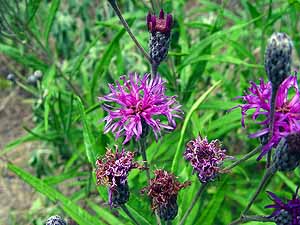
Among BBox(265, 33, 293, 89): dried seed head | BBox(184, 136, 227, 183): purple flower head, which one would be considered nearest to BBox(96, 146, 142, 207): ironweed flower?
BBox(184, 136, 227, 183): purple flower head

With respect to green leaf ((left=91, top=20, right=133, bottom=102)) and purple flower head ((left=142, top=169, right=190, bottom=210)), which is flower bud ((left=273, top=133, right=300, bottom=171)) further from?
green leaf ((left=91, top=20, right=133, bottom=102))

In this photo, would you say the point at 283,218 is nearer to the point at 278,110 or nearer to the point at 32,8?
the point at 278,110

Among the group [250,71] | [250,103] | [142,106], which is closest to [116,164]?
[142,106]

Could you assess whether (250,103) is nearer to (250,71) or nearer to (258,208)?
(258,208)

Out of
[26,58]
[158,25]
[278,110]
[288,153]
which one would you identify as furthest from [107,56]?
[288,153]

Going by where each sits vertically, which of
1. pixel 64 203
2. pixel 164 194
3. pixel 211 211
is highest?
pixel 164 194

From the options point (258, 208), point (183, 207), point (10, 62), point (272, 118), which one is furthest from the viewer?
point (10, 62)

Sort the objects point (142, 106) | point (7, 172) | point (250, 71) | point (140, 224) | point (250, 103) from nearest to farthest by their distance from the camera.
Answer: point (250, 103), point (142, 106), point (140, 224), point (250, 71), point (7, 172)

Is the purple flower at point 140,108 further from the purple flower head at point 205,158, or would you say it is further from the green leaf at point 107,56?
the green leaf at point 107,56
